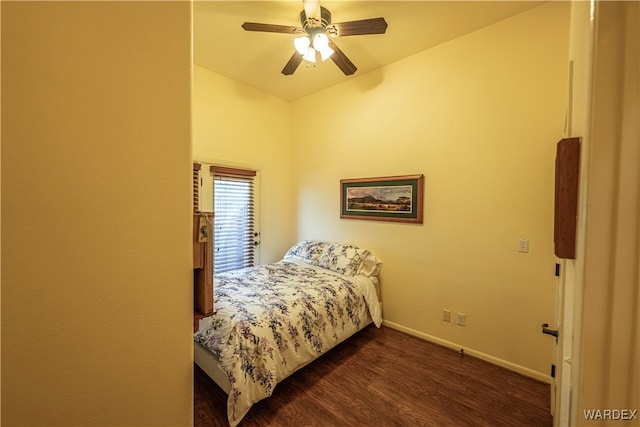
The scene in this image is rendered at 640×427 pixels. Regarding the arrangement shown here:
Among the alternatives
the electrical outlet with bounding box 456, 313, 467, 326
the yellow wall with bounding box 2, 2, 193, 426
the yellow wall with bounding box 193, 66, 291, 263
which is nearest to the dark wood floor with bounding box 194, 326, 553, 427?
the electrical outlet with bounding box 456, 313, 467, 326

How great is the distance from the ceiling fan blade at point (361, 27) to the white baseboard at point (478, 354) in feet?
9.59

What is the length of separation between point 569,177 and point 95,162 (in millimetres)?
1178

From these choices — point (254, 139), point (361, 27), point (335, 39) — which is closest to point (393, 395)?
point (361, 27)

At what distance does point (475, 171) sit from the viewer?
237 centimetres

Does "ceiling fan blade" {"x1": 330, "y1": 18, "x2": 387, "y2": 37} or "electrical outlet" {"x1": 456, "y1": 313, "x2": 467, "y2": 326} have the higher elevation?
"ceiling fan blade" {"x1": 330, "y1": 18, "x2": 387, "y2": 37}

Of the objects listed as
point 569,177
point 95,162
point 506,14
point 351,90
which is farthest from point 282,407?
point 506,14

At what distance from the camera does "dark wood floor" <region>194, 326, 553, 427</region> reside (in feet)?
5.48

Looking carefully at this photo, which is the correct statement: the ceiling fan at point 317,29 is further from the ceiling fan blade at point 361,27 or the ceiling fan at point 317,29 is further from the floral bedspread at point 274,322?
the floral bedspread at point 274,322

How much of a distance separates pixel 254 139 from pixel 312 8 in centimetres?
201

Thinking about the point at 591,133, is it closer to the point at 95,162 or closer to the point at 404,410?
the point at 95,162

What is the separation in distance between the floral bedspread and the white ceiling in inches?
98.0

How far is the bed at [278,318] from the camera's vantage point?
1.67 m

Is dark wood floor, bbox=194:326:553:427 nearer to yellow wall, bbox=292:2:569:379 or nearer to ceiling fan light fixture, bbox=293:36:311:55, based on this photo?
yellow wall, bbox=292:2:569:379

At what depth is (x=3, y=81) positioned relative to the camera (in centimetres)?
42
